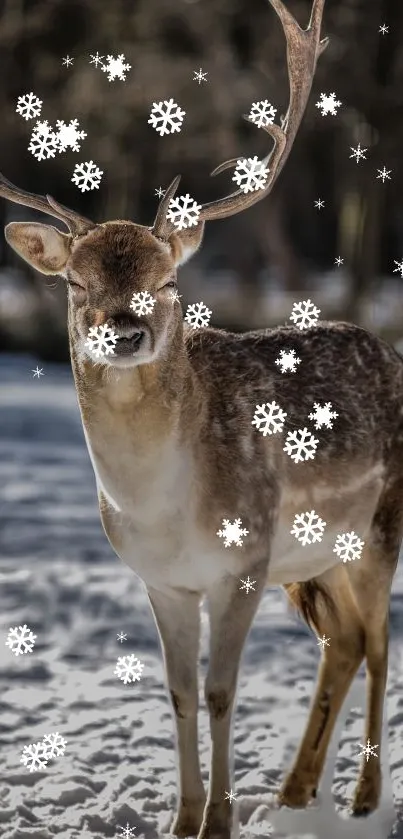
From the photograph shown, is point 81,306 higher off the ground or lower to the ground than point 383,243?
lower

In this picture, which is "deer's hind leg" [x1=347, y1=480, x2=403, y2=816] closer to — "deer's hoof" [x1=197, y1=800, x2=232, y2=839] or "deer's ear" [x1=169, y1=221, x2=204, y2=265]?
"deer's hoof" [x1=197, y1=800, x2=232, y2=839]

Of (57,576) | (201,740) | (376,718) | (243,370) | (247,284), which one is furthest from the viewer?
(247,284)

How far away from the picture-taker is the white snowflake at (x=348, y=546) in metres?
2.88

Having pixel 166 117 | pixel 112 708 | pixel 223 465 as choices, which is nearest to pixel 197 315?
pixel 223 465

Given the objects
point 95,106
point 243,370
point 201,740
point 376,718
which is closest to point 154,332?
point 243,370

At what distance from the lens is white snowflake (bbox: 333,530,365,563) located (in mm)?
2877

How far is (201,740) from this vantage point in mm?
3354

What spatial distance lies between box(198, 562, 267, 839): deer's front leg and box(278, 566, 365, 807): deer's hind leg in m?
0.38

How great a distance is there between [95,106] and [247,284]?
239cm

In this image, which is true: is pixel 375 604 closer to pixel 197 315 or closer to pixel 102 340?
pixel 197 315

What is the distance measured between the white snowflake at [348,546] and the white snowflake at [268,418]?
0.29m

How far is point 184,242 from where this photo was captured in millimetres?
2564

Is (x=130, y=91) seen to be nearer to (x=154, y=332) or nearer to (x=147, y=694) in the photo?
(x=147, y=694)

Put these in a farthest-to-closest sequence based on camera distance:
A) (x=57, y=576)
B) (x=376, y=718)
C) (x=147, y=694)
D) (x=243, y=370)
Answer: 1. (x=57, y=576)
2. (x=147, y=694)
3. (x=376, y=718)
4. (x=243, y=370)
